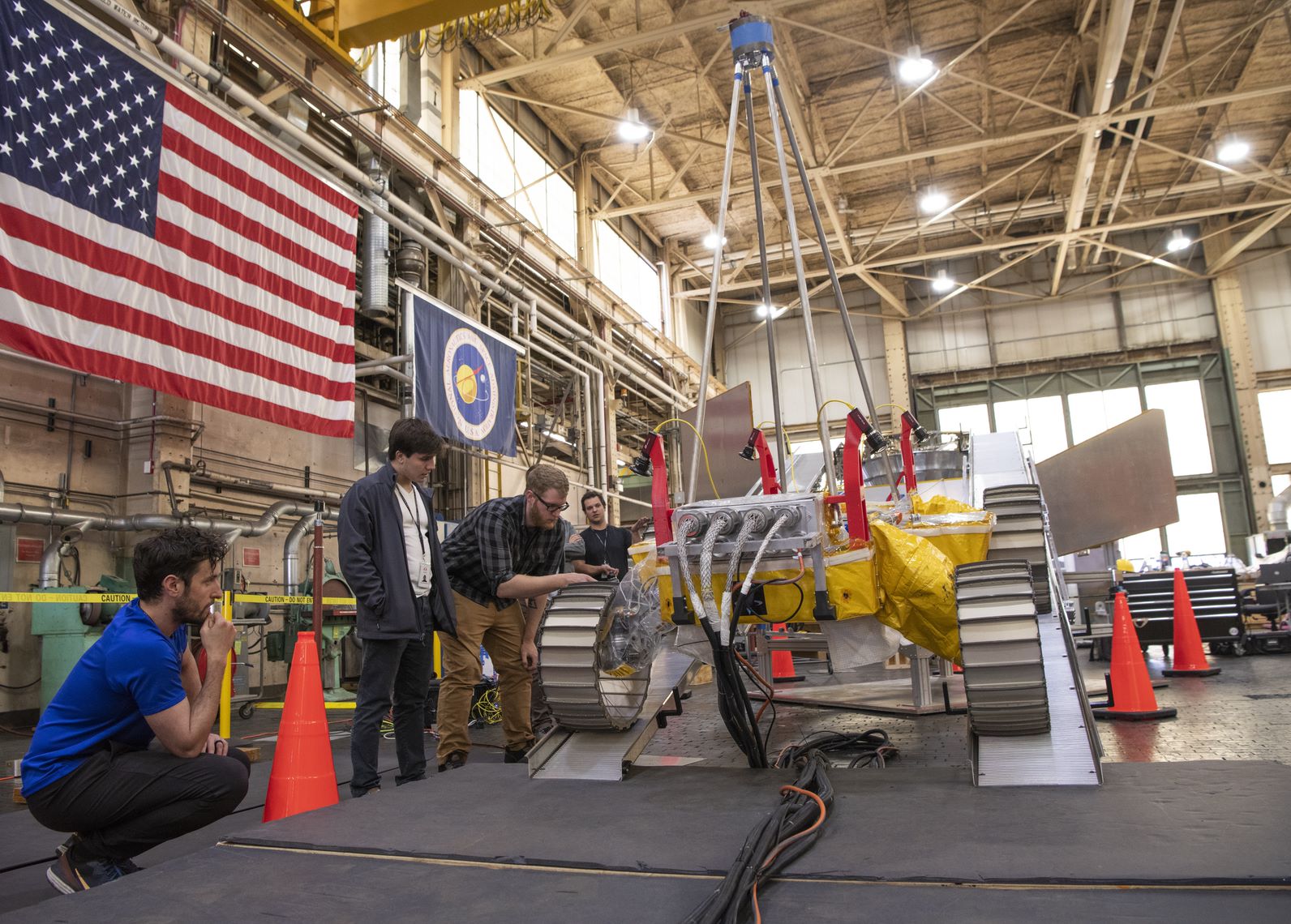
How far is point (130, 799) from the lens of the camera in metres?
2.45

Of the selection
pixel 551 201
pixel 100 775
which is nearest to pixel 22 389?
pixel 100 775

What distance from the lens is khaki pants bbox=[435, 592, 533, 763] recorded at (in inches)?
155

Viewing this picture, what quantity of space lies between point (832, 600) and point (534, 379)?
12.8m

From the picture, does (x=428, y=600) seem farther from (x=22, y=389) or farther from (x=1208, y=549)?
(x=1208, y=549)

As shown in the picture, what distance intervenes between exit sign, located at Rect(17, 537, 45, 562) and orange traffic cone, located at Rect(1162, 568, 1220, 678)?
370 inches

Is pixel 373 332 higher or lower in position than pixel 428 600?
higher

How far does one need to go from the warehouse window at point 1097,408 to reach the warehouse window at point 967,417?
6.87ft

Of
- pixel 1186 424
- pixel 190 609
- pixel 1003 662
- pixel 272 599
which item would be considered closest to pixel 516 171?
pixel 272 599

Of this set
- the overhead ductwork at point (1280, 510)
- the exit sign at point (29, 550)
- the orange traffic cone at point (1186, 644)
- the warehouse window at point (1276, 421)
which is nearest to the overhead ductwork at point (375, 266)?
the exit sign at point (29, 550)

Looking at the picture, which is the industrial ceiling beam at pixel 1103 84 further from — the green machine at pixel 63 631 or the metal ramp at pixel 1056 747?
the green machine at pixel 63 631

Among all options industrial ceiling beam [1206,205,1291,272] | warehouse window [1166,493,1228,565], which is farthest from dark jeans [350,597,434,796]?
warehouse window [1166,493,1228,565]

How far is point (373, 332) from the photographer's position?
437 inches

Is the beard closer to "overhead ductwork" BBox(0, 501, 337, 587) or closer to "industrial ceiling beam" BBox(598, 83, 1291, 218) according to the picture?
"overhead ductwork" BBox(0, 501, 337, 587)

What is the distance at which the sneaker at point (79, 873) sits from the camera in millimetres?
2395
